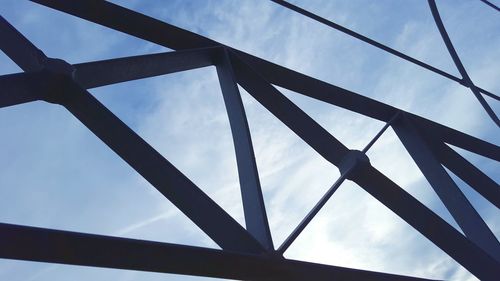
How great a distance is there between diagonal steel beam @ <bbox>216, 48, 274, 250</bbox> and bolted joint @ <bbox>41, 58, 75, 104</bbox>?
183 centimetres

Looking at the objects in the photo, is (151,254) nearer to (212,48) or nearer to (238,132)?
(238,132)

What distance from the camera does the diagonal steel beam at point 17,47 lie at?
466cm

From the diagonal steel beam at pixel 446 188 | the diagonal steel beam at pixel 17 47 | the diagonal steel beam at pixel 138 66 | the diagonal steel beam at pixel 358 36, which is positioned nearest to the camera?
the diagonal steel beam at pixel 17 47

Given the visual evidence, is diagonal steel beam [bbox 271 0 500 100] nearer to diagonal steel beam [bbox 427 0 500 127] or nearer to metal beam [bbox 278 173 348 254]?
diagonal steel beam [bbox 427 0 500 127]

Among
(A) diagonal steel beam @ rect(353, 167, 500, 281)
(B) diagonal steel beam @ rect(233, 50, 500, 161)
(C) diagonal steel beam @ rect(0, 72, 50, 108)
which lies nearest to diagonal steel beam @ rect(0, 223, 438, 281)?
(C) diagonal steel beam @ rect(0, 72, 50, 108)

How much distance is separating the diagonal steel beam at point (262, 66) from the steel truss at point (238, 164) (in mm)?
13

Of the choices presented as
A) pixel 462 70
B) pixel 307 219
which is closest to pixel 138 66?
pixel 307 219

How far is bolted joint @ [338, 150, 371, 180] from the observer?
20.2 ft

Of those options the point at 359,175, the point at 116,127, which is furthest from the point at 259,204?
the point at 359,175

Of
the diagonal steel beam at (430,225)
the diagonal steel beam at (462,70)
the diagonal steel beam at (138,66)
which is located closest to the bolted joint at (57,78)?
the diagonal steel beam at (138,66)

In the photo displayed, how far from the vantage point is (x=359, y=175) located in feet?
20.6

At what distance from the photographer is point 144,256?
3840 millimetres

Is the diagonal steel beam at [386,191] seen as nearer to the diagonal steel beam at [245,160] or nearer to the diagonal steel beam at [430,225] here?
the diagonal steel beam at [430,225]

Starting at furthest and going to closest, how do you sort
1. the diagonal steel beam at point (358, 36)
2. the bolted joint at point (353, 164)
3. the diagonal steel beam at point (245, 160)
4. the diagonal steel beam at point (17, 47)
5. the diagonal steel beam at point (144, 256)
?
the diagonal steel beam at point (358, 36) < the bolted joint at point (353, 164) < the diagonal steel beam at point (245, 160) < the diagonal steel beam at point (17, 47) < the diagonal steel beam at point (144, 256)
